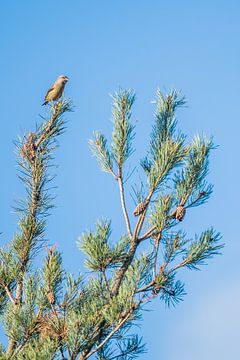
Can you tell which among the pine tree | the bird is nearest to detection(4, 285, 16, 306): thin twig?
the pine tree

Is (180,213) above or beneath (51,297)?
above

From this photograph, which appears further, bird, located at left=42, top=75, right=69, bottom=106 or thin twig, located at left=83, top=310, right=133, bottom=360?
bird, located at left=42, top=75, right=69, bottom=106

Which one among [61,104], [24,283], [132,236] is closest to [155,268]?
[132,236]

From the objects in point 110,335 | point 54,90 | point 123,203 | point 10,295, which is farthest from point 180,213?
point 54,90

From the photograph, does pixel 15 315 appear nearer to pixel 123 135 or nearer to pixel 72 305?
pixel 72 305

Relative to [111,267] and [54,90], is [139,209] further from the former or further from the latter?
[54,90]

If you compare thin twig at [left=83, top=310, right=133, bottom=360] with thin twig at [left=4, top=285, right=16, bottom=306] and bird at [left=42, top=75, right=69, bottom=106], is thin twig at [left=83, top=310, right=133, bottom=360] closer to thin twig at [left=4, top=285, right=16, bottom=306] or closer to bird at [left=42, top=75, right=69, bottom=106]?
thin twig at [left=4, top=285, right=16, bottom=306]

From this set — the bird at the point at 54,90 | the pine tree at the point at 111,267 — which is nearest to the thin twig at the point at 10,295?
the pine tree at the point at 111,267

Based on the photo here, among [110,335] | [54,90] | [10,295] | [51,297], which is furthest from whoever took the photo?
[54,90]

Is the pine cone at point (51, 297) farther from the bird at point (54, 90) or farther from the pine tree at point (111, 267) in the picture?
the bird at point (54, 90)

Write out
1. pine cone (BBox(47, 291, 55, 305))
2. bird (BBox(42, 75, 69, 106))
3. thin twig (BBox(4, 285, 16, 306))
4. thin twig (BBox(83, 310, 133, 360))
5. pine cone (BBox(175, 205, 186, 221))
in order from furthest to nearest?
1. bird (BBox(42, 75, 69, 106))
2. thin twig (BBox(4, 285, 16, 306))
3. pine cone (BBox(175, 205, 186, 221))
4. pine cone (BBox(47, 291, 55, 305))
5. thin twig (BBox(83, 310, 133, 360))

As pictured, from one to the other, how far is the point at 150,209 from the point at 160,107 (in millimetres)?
793

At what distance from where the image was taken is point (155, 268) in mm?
3273

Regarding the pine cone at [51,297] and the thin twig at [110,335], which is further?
the pine cone at [51,297]
